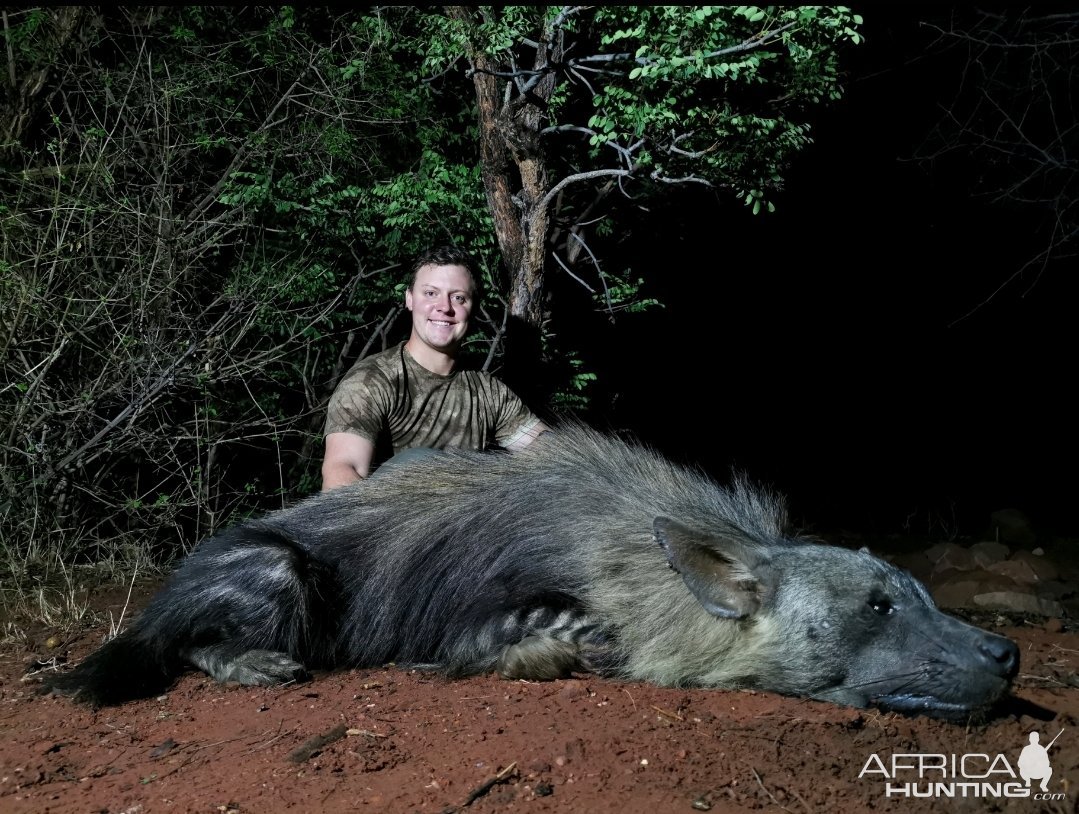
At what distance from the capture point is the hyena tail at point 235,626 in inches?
163

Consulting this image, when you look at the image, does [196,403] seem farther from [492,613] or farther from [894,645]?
[894,645]

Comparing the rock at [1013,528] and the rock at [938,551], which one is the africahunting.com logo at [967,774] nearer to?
the rock at [938,551]

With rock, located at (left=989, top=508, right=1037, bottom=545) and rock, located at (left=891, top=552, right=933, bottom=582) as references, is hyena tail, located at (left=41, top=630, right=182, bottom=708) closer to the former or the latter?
rock, located at (left=891, top=552, right=933, bottom=582)

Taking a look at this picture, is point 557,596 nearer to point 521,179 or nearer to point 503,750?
point 503,750

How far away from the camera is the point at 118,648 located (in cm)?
420

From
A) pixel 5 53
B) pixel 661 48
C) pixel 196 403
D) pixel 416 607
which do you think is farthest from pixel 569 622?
pixel 5 53

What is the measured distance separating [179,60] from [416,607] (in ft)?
16.0

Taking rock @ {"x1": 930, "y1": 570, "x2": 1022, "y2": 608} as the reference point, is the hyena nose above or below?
above

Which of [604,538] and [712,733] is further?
[604,538]

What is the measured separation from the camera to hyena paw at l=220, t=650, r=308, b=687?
411 centimetres

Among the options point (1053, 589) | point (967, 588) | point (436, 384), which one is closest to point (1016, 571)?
point (1053, 589)

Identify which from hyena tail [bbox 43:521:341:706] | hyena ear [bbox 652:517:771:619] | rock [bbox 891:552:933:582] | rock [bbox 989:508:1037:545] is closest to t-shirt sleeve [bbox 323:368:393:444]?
hyena tail [bbox 43:521:341:706]

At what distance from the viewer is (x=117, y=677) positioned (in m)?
4.07

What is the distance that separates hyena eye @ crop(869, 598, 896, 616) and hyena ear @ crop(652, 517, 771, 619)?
375 millimetres
